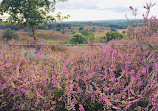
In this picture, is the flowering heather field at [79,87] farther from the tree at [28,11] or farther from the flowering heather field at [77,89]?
the tree at [28,11]

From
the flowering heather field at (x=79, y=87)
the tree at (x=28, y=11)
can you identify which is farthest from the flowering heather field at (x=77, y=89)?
the tree at (x=28, y=11)

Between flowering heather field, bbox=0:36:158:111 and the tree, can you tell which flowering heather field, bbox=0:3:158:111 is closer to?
flowering heather field, bbox=0:36:158:111

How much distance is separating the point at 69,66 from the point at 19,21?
28.4ft

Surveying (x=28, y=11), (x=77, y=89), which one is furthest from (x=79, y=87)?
(x=28, y=11)

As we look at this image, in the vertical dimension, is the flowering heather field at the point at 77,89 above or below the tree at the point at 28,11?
below

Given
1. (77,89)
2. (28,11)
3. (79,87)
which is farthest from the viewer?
(28,11)

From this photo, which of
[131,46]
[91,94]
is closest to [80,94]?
[91,94]

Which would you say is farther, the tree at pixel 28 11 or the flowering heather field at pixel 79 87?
the tree at pixel 28 11

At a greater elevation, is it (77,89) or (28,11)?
(28,11)

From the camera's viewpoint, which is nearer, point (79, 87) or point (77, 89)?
point (79, 87)

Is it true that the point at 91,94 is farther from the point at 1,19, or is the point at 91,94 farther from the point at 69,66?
the point at 1,19

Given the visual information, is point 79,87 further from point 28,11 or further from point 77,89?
point 28,11

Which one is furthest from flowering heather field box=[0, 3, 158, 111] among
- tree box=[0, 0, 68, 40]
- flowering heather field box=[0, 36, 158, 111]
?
tree box=[0, 0, 68, 40]

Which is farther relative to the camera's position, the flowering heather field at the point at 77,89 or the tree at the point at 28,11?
the tree at the point at 28,11
